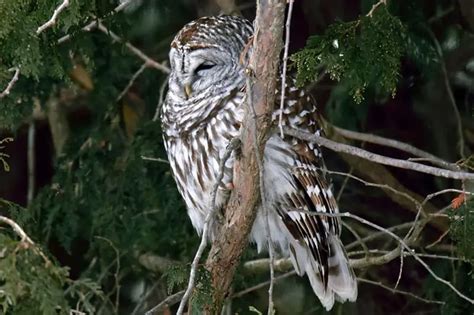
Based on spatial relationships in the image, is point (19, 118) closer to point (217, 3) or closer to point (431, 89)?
point (217, 3)

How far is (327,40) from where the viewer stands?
3.55 metres

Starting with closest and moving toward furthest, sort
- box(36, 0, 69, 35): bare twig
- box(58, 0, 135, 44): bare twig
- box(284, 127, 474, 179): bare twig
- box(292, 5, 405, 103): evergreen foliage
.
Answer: box(284, 127, 474, 179): bare twig, box(36, 0, 69, 35): bare twig, box(292, 5, 405, 103): evergreen foliage, box(58, 0, 135, 44): bare twig

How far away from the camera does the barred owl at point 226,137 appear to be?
12.6 ft

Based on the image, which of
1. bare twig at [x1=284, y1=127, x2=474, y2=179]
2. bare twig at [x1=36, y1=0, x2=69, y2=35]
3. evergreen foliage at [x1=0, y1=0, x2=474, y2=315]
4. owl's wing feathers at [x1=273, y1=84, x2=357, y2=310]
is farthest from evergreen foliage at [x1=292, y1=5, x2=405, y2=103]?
bare twig at [x1=36, y1=0, x2=69, y2=35]

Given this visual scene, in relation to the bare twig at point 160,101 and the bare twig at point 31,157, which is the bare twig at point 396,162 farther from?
the bare twig at point 31,157

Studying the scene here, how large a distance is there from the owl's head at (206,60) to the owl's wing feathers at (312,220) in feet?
0.68

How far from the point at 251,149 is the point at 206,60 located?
2.51 feet

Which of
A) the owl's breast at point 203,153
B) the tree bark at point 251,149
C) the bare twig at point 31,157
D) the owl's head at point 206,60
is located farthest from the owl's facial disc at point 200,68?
the bare twig at point 31,157

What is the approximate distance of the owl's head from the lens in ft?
12.8

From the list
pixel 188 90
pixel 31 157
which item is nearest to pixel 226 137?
pixel 188 90

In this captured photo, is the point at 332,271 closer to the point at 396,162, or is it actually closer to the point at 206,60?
the point at 206,60

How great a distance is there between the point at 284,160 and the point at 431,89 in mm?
1357

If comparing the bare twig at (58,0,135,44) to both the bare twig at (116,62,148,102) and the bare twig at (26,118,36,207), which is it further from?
the bare twig at (26,118,36,207)

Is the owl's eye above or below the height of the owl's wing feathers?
above
